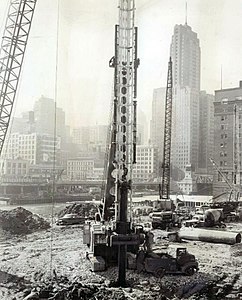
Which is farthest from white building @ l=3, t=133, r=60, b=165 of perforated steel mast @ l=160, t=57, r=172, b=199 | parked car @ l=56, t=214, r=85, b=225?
perforated steel mast @ l=160, t=57, r=172, b=199

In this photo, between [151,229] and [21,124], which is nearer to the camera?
[21,124]

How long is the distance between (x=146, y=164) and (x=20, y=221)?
2.27 meters

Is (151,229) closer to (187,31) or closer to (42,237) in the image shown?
(42,237)

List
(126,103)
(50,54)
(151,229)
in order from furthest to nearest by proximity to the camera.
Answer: (151,229) → (50,54) → (126,103)

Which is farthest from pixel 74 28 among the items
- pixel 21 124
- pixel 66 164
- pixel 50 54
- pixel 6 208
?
pixel 6 208

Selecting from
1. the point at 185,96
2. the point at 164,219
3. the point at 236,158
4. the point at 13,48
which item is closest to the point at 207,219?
the point at 164,219

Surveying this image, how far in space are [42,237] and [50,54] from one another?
116 inches

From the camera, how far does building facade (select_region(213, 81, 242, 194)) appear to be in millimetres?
6559

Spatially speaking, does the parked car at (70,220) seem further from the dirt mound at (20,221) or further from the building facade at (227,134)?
the building facade at (227,134)

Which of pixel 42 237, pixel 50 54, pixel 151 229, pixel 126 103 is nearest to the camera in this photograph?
pixel 126 103

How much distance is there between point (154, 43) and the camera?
6.28m

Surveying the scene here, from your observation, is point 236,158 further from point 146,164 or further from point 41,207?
point 41,207

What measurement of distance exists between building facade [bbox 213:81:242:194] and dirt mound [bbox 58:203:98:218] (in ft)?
7.28

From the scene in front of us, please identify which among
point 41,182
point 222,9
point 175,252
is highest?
point 222,9
